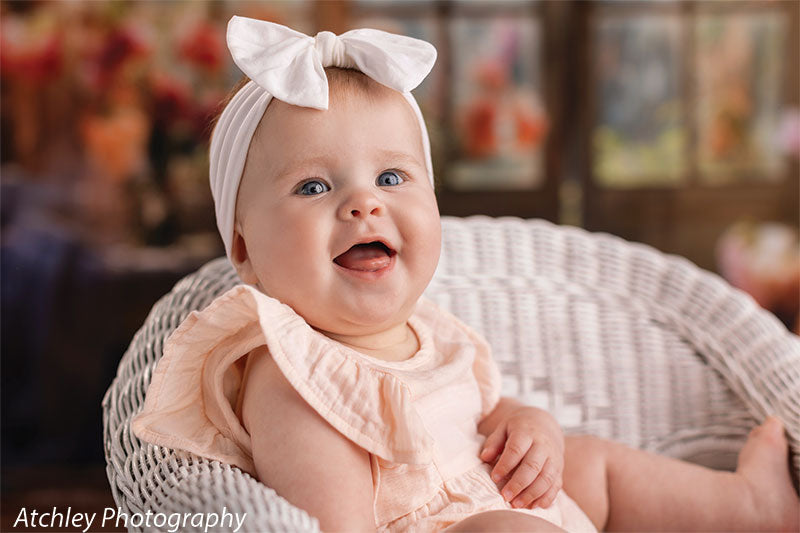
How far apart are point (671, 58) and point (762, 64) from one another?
306 mm

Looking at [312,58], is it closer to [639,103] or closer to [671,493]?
[671,493]

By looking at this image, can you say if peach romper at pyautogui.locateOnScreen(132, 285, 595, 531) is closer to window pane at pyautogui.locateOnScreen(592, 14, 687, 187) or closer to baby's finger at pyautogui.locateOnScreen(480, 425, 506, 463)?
baby's finger at pyautogui.locateOnScreen(480, 425, 506, 463)

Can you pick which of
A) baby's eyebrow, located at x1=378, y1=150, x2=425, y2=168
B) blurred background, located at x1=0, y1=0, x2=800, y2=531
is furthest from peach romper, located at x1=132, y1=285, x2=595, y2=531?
blurred background, located at x1=0, y1=0, x2=800, y2=531

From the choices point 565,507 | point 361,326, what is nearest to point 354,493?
point 361,326

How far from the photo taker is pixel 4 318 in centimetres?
268

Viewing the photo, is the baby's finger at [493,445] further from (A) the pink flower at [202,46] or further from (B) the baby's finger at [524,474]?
(A) the pink flower at [202,46]

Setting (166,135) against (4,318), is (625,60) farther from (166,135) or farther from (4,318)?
(4,318)

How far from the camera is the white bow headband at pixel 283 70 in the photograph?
37.2 inches

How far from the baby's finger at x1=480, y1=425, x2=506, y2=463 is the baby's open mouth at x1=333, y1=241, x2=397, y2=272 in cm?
26

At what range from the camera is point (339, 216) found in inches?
37.1

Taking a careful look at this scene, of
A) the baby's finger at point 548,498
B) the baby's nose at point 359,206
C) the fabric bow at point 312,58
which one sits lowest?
the baby's finger at point 548,498

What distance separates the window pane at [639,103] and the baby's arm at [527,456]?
204cm

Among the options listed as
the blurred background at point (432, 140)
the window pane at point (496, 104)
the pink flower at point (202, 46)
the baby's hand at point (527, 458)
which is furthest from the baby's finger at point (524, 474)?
the pink flower at point (202, 46)

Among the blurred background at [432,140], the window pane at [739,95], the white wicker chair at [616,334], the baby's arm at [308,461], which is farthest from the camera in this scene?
the window pane at [739,95]
